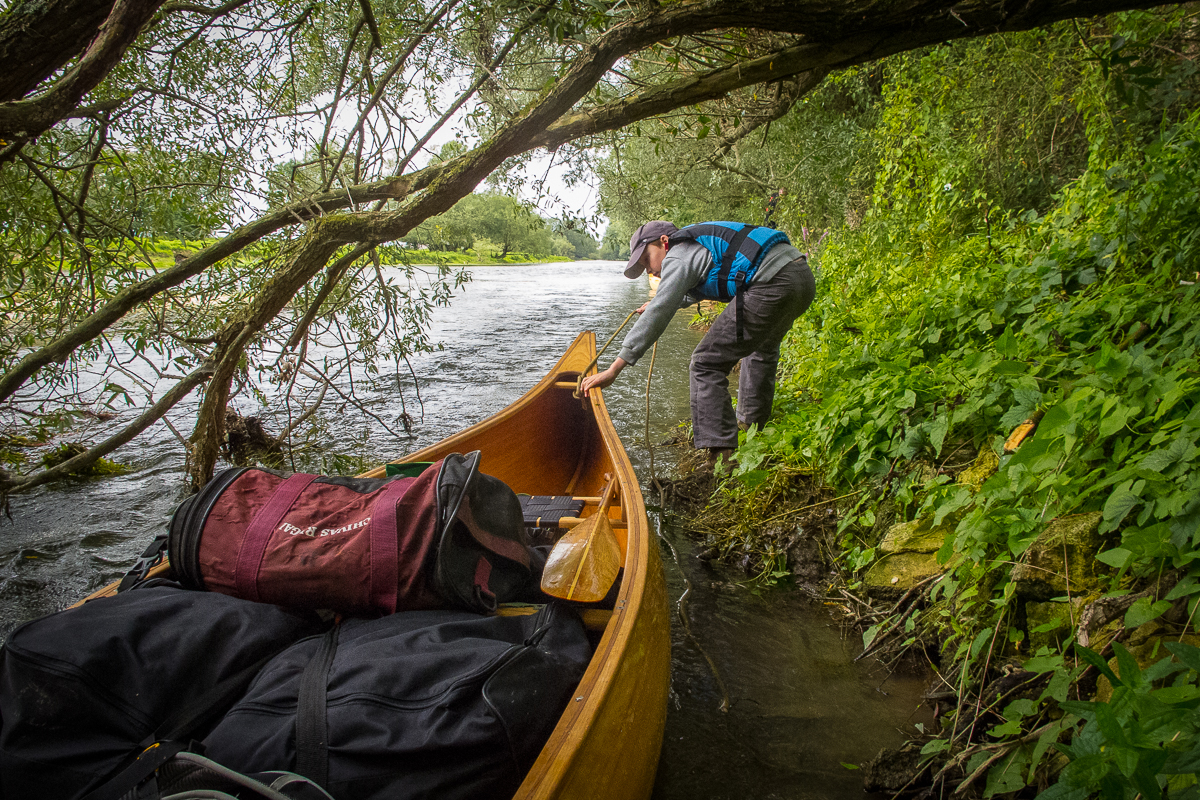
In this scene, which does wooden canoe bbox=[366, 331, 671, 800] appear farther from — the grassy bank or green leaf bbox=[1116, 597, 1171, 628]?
green leaf bbox=[1116, 597, 1171, 628]

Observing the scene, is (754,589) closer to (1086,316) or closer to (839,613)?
(839,613)

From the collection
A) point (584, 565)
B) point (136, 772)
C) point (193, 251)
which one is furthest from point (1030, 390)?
point (193, 251)

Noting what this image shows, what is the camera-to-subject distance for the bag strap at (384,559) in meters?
1.45

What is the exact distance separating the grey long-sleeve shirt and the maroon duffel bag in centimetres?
145

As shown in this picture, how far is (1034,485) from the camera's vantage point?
1782 millimetres

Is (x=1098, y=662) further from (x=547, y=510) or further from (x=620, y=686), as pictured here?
(x=547, y=510)

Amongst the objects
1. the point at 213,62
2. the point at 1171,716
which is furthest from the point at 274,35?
the point at 1171,716

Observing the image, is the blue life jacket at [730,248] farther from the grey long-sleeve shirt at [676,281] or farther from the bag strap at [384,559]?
the bag strap at [384,559]

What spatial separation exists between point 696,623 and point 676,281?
1714 mm

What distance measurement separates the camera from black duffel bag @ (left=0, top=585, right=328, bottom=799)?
989 millimetres

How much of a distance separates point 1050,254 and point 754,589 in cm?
235

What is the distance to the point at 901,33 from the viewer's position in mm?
2602

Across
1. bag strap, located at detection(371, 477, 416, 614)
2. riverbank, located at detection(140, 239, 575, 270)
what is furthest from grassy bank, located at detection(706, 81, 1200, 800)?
riverbank, located at detection(140, 239, 575, 270)

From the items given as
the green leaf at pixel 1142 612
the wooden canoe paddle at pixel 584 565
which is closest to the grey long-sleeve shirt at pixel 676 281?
the wooden canoe paddle at pixel 584 565
